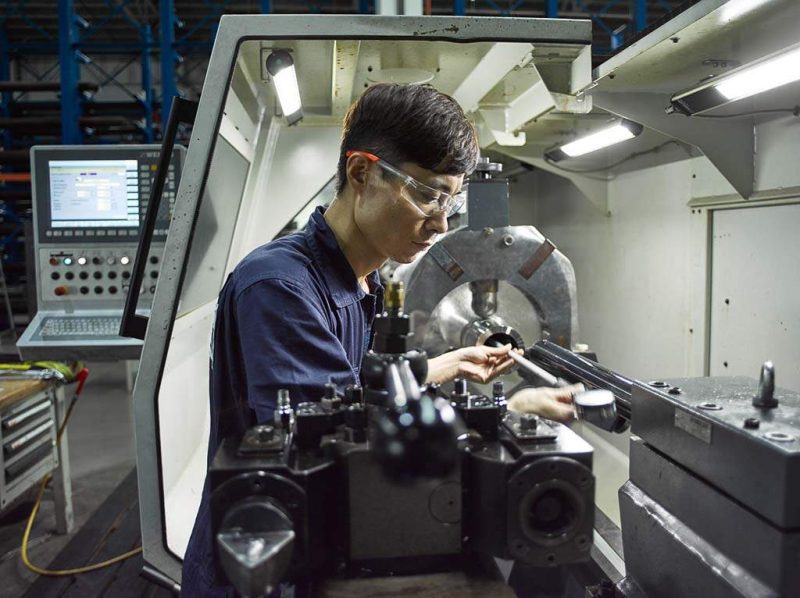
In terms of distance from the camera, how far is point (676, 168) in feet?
8.27

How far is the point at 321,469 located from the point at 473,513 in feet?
0.55

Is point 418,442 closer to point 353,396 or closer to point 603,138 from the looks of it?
point 353,396

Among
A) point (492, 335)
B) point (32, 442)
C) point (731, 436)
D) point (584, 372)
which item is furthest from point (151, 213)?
point (32, 442)

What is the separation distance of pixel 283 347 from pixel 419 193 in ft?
1.17

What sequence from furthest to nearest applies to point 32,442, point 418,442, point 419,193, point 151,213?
1. point 32,442
2. point 151,213
3. point 419,193
4. point 418,442

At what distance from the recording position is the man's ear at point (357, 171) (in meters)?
1.10

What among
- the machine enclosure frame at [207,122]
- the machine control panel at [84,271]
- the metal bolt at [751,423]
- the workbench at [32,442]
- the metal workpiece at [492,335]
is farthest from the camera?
the machine control panel at [84,271]

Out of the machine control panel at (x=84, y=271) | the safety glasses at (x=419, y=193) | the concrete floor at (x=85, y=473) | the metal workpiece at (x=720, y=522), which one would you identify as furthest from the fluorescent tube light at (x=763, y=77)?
the concrete floor at (x=85, y=473)

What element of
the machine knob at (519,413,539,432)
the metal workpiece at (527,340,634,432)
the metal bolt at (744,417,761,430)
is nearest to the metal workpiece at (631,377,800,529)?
the metal bolt at (744,417,761,430)

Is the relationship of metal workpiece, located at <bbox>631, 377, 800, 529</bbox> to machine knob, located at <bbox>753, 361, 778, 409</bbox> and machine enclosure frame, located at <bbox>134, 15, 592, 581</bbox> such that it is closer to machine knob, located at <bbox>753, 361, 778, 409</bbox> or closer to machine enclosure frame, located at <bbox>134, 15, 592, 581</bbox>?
machine knob, located at <bbox>753, 361, 778, 409</bbox>

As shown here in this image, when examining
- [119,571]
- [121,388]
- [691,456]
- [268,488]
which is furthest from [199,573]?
[121,388]

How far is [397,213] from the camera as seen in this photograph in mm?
1121

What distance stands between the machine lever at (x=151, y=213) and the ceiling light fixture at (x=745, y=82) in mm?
1155

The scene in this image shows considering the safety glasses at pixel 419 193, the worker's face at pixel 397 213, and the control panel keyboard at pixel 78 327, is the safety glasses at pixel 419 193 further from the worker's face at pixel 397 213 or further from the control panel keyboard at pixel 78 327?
the control panel keyboard at pixel 78 327
